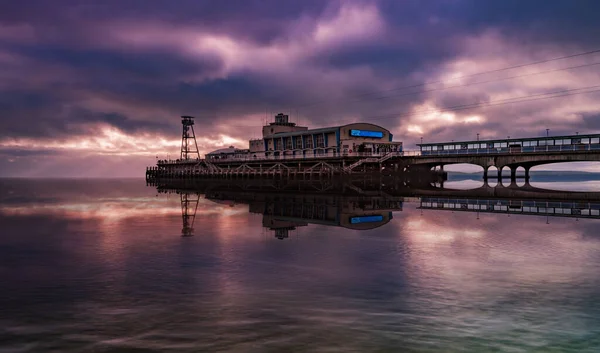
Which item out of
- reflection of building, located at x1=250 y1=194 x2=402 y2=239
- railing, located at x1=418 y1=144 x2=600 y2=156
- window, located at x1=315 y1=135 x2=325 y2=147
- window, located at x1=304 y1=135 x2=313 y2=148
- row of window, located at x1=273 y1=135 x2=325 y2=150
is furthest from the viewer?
window, located at x1=304 y1=135 x2=313 y2=148

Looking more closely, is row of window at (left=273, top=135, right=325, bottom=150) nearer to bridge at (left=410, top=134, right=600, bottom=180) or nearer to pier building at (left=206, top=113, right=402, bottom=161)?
pier building at (left=206, top=113, right=402, bottom=161)

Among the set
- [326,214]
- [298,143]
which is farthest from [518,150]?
[326,214]

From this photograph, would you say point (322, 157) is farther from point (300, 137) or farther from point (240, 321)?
point (240, 321)

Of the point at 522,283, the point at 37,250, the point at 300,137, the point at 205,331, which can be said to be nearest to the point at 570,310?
the point at 522,283

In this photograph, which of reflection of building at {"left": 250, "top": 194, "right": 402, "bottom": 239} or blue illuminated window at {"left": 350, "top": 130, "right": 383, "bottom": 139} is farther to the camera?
blue illuminated window at {"left": 350, "top": 130, "right": 383, "bottom": 139}

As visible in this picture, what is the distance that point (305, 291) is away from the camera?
1032cm

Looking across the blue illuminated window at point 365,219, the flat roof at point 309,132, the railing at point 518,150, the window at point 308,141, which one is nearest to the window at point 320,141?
the flat roof at point 309,132

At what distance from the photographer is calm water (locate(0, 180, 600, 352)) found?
745 cm

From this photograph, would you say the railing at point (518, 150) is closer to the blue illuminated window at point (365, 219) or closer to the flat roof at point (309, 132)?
the flat roof at point (309, 132)

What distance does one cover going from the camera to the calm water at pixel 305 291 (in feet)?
24.4

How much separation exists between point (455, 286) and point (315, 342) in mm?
5054

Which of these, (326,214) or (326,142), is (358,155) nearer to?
(326,142)

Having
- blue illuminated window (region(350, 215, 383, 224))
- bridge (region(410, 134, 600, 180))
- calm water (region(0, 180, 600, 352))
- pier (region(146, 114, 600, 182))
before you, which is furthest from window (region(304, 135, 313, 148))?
calm water (region(0, 180, 600, 352))

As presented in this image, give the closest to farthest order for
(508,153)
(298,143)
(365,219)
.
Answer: (365,219)
(508,153)
(298,143)
